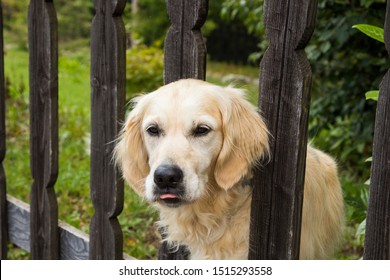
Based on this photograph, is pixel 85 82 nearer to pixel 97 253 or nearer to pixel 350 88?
pixel 350 88

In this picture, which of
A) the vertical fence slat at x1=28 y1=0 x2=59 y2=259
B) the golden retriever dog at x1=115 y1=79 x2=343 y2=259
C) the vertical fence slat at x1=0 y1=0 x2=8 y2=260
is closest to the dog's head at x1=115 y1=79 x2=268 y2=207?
the golden retriever dog at x1=115 y1=79 x2=343 y2=259

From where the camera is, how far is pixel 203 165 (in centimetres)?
225

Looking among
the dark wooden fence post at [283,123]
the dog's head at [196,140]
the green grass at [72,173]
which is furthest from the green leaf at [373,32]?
the green grass at [72,173]

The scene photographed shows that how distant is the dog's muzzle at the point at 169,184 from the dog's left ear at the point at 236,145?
19 cm

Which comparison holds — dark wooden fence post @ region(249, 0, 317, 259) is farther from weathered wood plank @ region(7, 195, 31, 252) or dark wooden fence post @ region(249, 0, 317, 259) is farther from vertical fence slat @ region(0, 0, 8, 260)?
vertical fence slat @ region(0, 0, 8, 260)

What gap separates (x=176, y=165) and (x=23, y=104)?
5.47m

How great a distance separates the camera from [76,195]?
4.84 meters

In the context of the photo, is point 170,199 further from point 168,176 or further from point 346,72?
point 346,72

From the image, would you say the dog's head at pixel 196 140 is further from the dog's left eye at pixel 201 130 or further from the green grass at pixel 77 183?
the green grass at pixel 77 183

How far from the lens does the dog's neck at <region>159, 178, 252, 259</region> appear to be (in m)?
2.41

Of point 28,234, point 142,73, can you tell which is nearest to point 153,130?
point 28,234

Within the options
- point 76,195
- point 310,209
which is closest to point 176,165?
point 310,209

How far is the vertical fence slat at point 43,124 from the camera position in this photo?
2893mm
